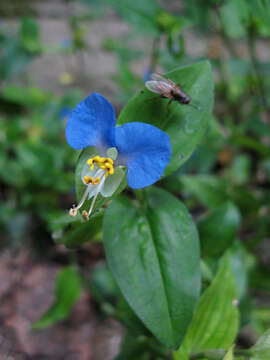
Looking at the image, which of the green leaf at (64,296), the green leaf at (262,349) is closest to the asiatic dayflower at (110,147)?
the green leaf at (262,349)

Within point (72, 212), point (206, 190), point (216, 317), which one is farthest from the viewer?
point (206, 190)

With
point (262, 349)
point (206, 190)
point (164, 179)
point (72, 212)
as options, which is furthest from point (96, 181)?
point (206, 190)

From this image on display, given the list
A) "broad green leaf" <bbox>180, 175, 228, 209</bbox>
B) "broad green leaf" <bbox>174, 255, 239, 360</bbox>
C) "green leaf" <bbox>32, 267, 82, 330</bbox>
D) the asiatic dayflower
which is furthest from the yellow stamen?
"green leaf" <bbox>32, 267, 82, 330</bbox>

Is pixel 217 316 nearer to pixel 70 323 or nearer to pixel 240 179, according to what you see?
pixel 70 323

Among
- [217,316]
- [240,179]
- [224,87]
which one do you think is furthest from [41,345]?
[224,87]

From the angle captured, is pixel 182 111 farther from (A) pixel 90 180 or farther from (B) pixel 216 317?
(B) pixel 216 317

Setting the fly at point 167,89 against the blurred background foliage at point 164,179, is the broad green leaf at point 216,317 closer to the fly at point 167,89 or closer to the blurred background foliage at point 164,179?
the blurred background foliage at point 164,179

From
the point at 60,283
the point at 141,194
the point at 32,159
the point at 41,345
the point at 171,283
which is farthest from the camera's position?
the point at 32,159
